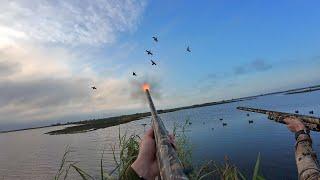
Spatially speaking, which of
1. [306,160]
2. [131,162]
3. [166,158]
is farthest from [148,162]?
[131,162]

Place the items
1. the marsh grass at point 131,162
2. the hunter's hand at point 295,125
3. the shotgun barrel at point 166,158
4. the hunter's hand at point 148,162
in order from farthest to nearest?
the hunter's hand at point 295,125 → the marsh grass at point 131,162 → the hunter's hand at point 148,162 → the shotgun barrel at point 166,158

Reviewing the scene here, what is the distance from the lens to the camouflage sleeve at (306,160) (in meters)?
4.92

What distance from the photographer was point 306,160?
517 cm

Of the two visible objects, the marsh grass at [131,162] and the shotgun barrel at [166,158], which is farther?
the marsh grass at [131,162]

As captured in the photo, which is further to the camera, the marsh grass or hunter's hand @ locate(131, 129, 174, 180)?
the marsh grass

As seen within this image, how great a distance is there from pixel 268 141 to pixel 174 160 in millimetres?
41958

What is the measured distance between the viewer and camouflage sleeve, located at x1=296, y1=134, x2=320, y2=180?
492 cm

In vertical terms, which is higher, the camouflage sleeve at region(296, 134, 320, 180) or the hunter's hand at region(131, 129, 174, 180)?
the hunter's hand at region(131, 129, 174, 180)

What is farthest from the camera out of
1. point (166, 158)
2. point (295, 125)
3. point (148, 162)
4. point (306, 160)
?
point (295, 125)

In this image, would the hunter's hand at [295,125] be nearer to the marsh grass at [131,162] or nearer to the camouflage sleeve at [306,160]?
the camouflage sleeve at [306,160]

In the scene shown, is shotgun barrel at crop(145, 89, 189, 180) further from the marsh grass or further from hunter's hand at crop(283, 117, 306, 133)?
hunter's hand at crop(283, 117, 306, 133)

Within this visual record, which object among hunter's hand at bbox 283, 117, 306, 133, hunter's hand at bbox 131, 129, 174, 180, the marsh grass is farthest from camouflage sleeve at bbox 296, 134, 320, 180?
hunter's hand at bbox 131, 129, 174, 180

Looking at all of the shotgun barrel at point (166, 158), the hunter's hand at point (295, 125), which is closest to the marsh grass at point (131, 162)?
the shotgun barrel at point (166, 158)

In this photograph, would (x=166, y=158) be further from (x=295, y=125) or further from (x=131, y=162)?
(x=131, y=162)
